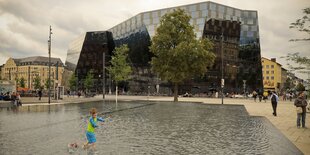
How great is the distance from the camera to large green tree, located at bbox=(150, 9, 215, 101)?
152 ft

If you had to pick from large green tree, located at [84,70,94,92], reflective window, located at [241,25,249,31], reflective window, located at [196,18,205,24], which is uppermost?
reflective window, located at [196,18,205,24]

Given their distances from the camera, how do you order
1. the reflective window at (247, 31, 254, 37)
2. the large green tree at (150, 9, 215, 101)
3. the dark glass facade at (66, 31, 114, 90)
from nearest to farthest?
the large green tree at (150, 9, 215, 101), the reflective window at (247, 31, 254, 37), the dark glass facade at (66, 31, 114, 90)

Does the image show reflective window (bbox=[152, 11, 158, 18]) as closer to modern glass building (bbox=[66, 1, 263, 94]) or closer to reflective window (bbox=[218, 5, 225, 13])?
modern glass building (bbox=[66, 1, 263, 94])

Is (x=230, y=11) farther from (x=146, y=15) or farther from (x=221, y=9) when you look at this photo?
(x=146, y=15)

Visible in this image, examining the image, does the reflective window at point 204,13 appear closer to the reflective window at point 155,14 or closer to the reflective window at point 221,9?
the reflective window at point 221,9

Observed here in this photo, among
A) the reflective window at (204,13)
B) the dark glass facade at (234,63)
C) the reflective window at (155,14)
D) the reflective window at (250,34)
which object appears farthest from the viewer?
the reflective window at (155,14)

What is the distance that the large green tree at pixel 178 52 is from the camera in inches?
1825

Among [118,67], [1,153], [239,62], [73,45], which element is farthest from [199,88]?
[1,153]

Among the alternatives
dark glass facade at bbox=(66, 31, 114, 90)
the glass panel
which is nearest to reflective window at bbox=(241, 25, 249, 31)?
the glass panel

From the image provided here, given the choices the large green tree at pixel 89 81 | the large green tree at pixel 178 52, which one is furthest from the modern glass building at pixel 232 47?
the large green tree at pixel 178 52

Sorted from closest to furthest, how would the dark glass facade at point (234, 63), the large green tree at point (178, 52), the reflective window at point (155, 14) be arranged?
the large green tree at point (178, 52), the dark glass facade at point (234, 63), the reflective window at point (155, 14)

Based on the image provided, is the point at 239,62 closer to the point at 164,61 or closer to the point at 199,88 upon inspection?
the point at 199,88

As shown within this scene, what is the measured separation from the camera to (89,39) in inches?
4031

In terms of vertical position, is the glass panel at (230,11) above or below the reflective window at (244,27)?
above
